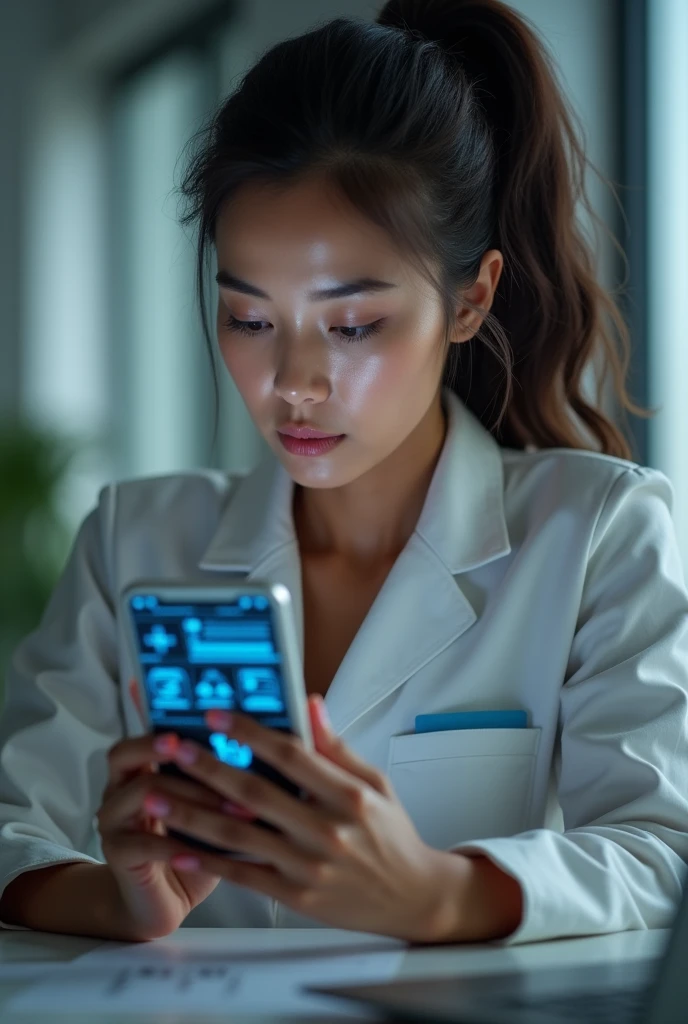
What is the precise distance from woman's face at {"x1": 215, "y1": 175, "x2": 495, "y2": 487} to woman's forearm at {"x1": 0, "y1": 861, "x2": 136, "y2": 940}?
0.45 m

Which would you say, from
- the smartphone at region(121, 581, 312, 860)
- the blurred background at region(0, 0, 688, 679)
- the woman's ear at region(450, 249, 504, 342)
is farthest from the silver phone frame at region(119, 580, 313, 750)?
the blurred background at region(0, 0, 688, 679)

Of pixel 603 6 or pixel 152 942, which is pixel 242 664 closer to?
pixel 152 942

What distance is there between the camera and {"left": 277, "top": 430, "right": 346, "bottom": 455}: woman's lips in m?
1.28

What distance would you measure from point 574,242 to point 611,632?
0.52 meters

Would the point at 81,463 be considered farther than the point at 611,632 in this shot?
Yes

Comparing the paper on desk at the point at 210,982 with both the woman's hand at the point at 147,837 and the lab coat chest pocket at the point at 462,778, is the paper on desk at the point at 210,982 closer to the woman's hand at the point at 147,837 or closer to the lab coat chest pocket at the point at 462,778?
the woman's hand at the point at 147,837

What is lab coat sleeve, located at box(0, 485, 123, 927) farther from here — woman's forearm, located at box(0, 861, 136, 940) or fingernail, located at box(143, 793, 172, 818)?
fingernail, located at box(143, 793, 172, 818)

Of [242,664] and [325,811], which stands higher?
[242,664]

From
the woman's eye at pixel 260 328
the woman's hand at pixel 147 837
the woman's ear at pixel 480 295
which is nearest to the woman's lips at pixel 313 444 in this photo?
the woman's eye at pixel 260 328

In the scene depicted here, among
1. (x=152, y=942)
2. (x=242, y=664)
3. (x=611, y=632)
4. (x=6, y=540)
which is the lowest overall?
(x=6, y=540)

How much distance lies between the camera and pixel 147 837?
3.13 ft

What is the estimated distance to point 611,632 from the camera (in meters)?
1.27

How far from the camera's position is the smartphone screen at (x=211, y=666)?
0.86m

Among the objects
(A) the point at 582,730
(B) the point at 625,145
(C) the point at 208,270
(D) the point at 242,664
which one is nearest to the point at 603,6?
(B) the point at 625,145
